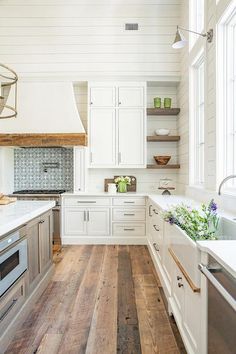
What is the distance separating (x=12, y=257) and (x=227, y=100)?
8.56ft

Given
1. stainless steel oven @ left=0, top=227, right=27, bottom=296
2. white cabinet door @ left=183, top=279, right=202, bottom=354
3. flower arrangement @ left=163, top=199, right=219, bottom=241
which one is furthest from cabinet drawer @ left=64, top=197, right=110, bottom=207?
white cabinet door @ left=183, top=279, right=202, bottom=354

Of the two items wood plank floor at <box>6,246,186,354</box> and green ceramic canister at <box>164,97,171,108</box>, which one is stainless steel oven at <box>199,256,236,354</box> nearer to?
wood plank floor at <box>6,246,186,354</box>

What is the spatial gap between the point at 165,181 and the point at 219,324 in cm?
394

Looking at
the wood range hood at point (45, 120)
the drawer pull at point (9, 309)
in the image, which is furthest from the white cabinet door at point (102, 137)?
the drawer pull at point (9, 309)

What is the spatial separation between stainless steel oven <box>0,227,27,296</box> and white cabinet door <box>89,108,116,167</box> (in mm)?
2752

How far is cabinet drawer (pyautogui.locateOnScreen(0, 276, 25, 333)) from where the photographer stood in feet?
6.34

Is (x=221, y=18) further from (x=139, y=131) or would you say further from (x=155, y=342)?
(x=155, y=342)

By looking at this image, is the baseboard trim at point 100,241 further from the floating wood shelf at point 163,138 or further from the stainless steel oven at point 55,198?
the floating wood shelf at point 163,138

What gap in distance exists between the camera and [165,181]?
16.7ft

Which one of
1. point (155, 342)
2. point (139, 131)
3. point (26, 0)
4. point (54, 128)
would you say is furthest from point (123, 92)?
point (155, 342)

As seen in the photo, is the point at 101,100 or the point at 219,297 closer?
the point at 219,297

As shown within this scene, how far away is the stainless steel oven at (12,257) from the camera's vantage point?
1.94 meters

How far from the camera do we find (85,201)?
477 centimetres

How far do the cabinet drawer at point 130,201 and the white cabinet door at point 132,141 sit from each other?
0.61 m
